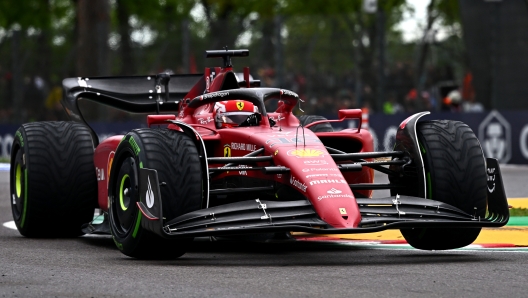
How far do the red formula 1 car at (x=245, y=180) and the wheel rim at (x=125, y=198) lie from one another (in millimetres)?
14

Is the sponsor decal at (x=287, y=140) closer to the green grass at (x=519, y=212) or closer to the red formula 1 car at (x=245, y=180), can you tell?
the red formula 1 car at (x=245, y=180)

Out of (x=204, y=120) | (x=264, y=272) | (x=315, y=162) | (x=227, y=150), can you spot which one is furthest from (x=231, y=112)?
A: (x=264, y=272)

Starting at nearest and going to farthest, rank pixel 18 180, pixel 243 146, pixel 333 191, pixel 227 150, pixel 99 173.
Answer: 1. pixel 333 191
2. pixel 243 146
3. pixel 227 150
4. pixel 99 173
5. pixel 18 180

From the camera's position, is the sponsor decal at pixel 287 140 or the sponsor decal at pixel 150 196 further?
the sponsor decal at pixel 287 140

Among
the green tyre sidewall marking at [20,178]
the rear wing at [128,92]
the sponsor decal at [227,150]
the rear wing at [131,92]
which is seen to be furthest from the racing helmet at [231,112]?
the rear wing at [128,92]

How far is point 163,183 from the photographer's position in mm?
7410

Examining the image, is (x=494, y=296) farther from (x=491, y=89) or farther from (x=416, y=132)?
(x=491, y=89)

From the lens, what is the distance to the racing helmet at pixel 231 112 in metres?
8.92

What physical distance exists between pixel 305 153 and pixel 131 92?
4115 millimetres

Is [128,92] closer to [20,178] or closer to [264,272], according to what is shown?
[20,178]

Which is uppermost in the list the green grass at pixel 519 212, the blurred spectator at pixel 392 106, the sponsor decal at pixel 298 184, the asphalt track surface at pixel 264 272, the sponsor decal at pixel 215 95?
the sponsor decal at pixel 215 95

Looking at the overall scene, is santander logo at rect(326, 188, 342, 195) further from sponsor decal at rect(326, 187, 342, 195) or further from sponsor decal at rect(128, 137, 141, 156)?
sponsor decal at rect(128, 137, 141, 156)

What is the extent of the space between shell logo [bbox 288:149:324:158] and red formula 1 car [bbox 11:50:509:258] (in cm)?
2

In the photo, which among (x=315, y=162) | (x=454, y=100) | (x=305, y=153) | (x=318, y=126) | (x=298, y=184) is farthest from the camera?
(x=454, y=100)
